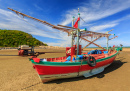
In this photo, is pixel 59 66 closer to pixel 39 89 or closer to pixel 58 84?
pixel 58 84

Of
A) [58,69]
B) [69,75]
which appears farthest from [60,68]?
[69,75]

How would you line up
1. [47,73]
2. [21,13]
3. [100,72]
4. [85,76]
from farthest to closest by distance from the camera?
[100,72] < [21,13] < [85,76] < [47,73]

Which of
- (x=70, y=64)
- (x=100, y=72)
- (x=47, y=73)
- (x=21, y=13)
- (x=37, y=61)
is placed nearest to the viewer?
(x=37, y=61)

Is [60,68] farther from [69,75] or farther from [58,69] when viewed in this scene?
[69,75]

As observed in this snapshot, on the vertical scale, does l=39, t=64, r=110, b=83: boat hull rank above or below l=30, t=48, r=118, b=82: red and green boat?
below

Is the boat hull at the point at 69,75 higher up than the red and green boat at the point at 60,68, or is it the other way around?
the red and green boat at the point at 60,68

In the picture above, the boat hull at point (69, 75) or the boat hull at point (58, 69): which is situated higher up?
the boat hull at point (58, 69)

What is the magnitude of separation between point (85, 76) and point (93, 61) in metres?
1.70

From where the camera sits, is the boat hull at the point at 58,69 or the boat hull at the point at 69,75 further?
the boat hull at the point at 69,75

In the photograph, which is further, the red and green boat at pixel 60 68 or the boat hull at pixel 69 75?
the boat hull at pixel 69 75

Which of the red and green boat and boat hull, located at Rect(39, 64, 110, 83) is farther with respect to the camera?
boat hull, located at Rect(39, 64, 110, 83)

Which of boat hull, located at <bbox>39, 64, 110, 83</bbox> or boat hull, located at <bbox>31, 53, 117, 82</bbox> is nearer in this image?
boat hull, located at <bbox>31, 53, 117, 82</bbox>

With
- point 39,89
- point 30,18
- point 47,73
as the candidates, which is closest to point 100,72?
point 47,73

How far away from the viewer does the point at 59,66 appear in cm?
580
